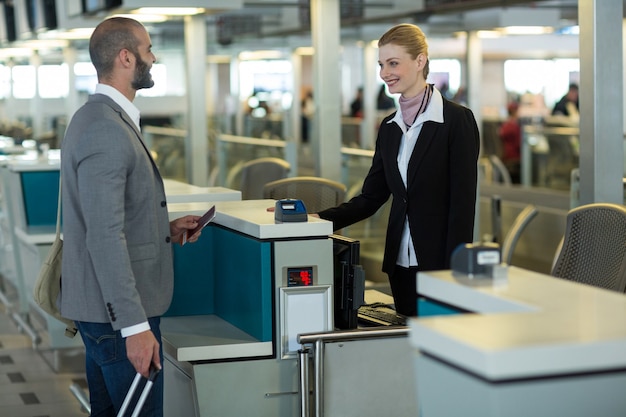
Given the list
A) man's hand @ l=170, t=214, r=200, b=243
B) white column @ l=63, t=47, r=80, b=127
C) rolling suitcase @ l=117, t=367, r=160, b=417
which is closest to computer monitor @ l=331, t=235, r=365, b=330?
man's hand @ l=170, t=214, r=200, b=243

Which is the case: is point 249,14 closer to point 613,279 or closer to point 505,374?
point 613,279

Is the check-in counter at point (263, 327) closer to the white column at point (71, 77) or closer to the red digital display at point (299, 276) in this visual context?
the red digital display at point (299, 276)

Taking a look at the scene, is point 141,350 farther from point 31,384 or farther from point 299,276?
point 31,384

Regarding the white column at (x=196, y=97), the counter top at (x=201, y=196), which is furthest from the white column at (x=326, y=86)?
the counter top at (x=201, y=196)

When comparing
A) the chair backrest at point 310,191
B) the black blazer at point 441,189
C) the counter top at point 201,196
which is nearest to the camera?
the black blazer at point 441,189

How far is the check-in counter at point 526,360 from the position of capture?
1.98 m

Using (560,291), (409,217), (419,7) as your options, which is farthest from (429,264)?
(419,7)

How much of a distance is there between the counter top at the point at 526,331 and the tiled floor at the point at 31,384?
3.51 meters

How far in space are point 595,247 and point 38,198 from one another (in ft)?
13.9

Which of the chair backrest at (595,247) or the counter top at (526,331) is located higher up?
the counter top at (526,331)

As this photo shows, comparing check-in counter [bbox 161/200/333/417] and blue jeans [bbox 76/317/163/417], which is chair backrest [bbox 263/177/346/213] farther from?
blue jeans [bbox 76/317/163/417]

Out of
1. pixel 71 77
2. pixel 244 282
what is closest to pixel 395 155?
pixel 244 282

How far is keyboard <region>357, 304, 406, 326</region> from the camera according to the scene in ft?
12.5

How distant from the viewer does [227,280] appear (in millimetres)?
4031
